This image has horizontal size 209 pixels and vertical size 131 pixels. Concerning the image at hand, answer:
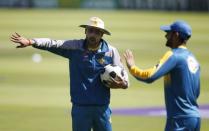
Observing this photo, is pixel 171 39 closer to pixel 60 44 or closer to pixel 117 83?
pixel 117 83

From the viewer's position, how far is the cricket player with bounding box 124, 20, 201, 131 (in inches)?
331

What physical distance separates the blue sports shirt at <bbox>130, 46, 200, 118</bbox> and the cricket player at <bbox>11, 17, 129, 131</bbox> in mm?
1133

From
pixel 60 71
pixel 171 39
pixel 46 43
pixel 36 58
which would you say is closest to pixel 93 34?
pixel 46 43

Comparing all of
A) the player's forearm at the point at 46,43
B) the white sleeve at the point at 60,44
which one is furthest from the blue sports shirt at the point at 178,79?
the player's forearm at the point at 46,43

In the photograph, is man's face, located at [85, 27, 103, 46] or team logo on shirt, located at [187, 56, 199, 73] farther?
man's face, located at [85, 27, 103, 46]

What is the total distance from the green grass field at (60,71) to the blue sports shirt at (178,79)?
15.0 feet

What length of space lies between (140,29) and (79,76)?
2254 centimetres

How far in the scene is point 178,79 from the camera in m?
Answer: 8.45

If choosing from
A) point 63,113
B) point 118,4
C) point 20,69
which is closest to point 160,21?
point 118,4

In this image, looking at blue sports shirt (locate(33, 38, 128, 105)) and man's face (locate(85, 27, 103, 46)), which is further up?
man's face (locate(85, 27, 103, 46))

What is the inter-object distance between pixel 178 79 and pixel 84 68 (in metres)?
1.58

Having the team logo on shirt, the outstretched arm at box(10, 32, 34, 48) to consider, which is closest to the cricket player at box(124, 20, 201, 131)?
the team logo on shirt

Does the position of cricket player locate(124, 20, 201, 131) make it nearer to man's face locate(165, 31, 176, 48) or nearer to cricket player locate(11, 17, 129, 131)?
man's face locate(165, 31, 176, 48)

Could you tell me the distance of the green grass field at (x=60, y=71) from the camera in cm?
1371
